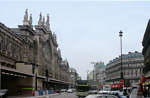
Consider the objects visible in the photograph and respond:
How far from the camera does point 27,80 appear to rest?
72250 millimetres

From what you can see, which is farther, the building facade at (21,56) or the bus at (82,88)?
the building facade at (21,56)

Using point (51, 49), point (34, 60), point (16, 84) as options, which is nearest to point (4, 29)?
point (16, 84)

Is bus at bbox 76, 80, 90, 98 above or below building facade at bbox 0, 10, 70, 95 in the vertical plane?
below

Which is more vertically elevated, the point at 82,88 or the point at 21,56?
the point at 21,56

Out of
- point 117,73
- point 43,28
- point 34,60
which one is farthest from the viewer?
point 117,73

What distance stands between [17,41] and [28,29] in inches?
425

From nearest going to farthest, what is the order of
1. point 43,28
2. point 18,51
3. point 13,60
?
point 13,60 → point 18,51 → point 43,28

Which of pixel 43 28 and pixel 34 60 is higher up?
pixel 43 28

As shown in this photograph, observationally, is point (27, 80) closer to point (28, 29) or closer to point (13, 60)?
point (13, 60)

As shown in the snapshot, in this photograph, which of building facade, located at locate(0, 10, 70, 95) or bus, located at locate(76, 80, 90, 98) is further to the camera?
building facade, located at locate(0, 10, 70, 95)

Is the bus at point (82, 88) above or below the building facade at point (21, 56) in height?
below

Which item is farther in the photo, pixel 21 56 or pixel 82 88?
pixel 21 56

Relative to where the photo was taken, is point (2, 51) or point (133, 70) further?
point (133, 70)

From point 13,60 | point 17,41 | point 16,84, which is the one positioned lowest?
point 16,84
